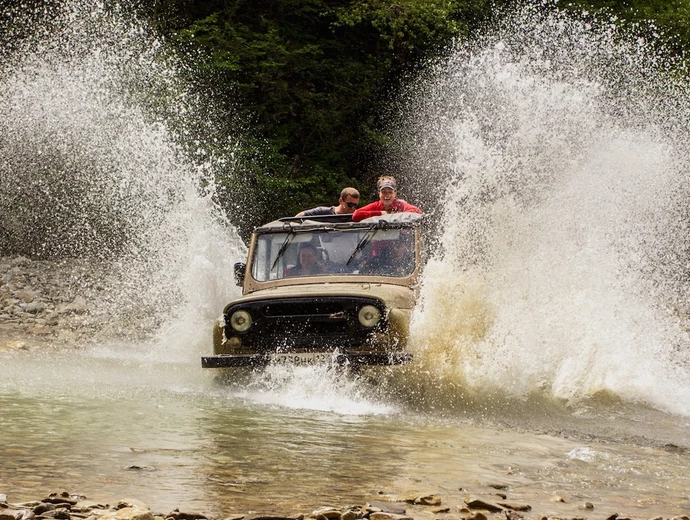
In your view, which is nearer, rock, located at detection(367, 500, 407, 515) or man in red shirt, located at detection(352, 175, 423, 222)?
rock, located at detection(367, 500, 407, 515)

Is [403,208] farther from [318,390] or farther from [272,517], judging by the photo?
[272,517]

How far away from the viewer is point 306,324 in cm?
855

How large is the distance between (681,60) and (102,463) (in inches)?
829

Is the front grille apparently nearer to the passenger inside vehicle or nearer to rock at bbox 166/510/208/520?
the passenger inside vehicle

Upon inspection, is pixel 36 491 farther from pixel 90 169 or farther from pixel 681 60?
pixel 681 60

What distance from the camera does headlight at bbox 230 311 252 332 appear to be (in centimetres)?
871

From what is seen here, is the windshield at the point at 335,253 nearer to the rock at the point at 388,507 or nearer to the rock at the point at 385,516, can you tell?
the rock at the point at 388,507

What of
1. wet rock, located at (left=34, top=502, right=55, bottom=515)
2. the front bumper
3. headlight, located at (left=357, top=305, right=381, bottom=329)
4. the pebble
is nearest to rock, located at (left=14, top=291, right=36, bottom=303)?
the pebble

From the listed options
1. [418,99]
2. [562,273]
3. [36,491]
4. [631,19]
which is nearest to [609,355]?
[562,273]

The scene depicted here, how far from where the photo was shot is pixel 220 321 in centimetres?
894

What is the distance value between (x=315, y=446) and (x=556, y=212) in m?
6.63

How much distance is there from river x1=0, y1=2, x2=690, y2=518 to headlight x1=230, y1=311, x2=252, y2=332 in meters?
0.43

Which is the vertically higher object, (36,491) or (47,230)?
(47,230)

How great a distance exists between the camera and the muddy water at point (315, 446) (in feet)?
15.9
